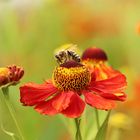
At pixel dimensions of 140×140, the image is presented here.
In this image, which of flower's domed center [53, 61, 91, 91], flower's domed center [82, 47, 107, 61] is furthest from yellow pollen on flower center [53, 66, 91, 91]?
flower's domed center [82, 47, 107, 61]

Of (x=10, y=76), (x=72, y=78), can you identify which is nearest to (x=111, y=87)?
(x=72, y=78)

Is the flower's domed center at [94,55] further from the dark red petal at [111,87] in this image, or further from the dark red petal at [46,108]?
the dark red petal at [46,108]

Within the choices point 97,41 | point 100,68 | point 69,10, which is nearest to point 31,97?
point 100,68

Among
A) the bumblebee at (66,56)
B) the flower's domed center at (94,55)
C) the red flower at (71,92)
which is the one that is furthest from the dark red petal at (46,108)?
the flower's domed center at (94,55)

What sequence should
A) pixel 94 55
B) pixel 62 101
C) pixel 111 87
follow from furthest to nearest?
pixel 94 55
pixel 111 87
pixel 62 101

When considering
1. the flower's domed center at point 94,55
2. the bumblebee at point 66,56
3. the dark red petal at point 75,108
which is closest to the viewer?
the dark red petal at point 75,108

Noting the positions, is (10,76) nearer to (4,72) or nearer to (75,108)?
(4,72)

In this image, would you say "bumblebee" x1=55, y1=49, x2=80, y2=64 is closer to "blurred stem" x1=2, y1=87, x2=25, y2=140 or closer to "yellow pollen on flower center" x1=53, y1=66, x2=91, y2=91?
"yellow pollen on flower center" x1=53, y1=66, x2=91, y2=91

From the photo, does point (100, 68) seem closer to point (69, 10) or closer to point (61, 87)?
point (61, 87)
